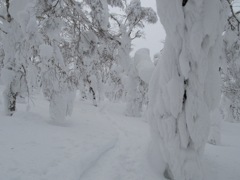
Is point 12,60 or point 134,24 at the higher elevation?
point 134,24

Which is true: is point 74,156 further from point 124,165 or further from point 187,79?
point 187,79

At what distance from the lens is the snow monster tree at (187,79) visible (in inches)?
201

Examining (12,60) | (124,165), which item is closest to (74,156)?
(124,165)

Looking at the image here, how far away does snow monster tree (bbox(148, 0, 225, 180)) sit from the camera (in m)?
5.11

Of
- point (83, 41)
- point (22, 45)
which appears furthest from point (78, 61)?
point (22, 45)

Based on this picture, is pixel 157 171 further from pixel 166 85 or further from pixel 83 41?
pixel 83 41

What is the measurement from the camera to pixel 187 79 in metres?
5.48

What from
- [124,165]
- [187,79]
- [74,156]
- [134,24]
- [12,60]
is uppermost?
[134,24]

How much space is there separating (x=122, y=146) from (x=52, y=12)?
4.85 meters

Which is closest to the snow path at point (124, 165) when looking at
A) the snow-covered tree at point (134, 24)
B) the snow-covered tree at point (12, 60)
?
the snow-covered tree at point (12, 60)

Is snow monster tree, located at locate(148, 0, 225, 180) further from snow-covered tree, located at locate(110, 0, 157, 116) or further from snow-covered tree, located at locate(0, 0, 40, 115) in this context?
snow-covered tree, located at locate(110, 0, 157, 116)

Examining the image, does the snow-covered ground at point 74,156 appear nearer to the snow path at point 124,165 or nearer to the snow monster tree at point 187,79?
the snow path at point 124,165

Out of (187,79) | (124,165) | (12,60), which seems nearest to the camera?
(187,79)

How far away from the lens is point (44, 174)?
507cm
